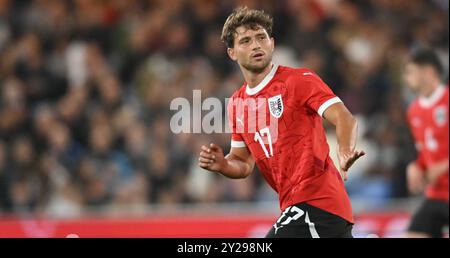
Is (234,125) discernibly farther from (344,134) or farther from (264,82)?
(344,134)

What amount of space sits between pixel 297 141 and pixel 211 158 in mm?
528

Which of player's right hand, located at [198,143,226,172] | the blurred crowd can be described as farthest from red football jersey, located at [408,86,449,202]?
player's right hand, located at [198,143,226,172]

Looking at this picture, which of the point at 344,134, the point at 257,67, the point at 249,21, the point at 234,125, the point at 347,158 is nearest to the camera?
the point at 347,158

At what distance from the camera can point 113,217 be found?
10938 millimetres

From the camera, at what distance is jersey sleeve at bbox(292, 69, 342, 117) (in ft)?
17.7

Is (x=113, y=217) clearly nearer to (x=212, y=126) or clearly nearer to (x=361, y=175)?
(x=212, y=126)

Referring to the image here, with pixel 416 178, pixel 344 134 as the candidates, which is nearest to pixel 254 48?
pixel 344 134

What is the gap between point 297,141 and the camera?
18.4 feet

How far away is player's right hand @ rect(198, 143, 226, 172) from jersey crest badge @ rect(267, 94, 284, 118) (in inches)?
15.7

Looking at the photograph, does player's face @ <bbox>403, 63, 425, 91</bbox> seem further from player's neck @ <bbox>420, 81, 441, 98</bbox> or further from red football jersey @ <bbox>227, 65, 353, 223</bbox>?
red football jersey @ <bbox>227, 65, 353, 223</bbox>

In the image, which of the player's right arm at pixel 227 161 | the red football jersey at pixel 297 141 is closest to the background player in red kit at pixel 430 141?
the player's right arm at pixel 227 161

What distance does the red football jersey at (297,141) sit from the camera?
5570 millimetres

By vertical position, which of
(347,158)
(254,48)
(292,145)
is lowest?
(347,158)
